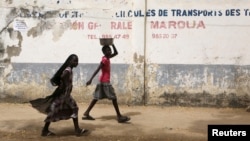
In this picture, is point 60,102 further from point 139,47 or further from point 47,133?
point 139,47

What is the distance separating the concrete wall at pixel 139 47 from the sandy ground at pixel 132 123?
32cm

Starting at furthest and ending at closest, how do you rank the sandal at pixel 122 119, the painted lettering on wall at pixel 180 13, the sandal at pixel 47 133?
the painted lettering on wall at pixel 180 13, the sandal at pixel 122 119, the sandal at pixel 47 133

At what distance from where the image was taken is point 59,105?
21.8ft

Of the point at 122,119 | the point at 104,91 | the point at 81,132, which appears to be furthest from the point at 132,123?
the point at 81,132

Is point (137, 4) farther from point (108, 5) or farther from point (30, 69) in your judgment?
point (30, 69)

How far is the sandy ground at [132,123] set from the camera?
6.76 metres

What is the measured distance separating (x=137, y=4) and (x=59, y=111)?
327 centimetres

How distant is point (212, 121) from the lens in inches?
309

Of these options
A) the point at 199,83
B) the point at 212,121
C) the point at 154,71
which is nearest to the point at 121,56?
the point at 154,71

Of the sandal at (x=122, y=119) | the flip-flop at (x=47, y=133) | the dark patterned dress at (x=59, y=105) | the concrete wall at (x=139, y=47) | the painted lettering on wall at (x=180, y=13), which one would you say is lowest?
the flip-flop at (x=47, y=133)

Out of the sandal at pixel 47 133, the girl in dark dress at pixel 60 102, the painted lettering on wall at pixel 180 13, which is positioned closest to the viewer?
the girl in dark dress at pixel 60 102

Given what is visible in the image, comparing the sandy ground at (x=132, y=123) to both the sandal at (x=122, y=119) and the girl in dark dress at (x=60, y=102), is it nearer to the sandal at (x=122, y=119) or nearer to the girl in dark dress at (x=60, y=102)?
the sandal at (x=122, y=119)

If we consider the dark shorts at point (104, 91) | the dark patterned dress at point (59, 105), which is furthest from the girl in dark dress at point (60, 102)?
the dark shorts at point (104, 91)

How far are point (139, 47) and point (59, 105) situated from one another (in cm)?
287
